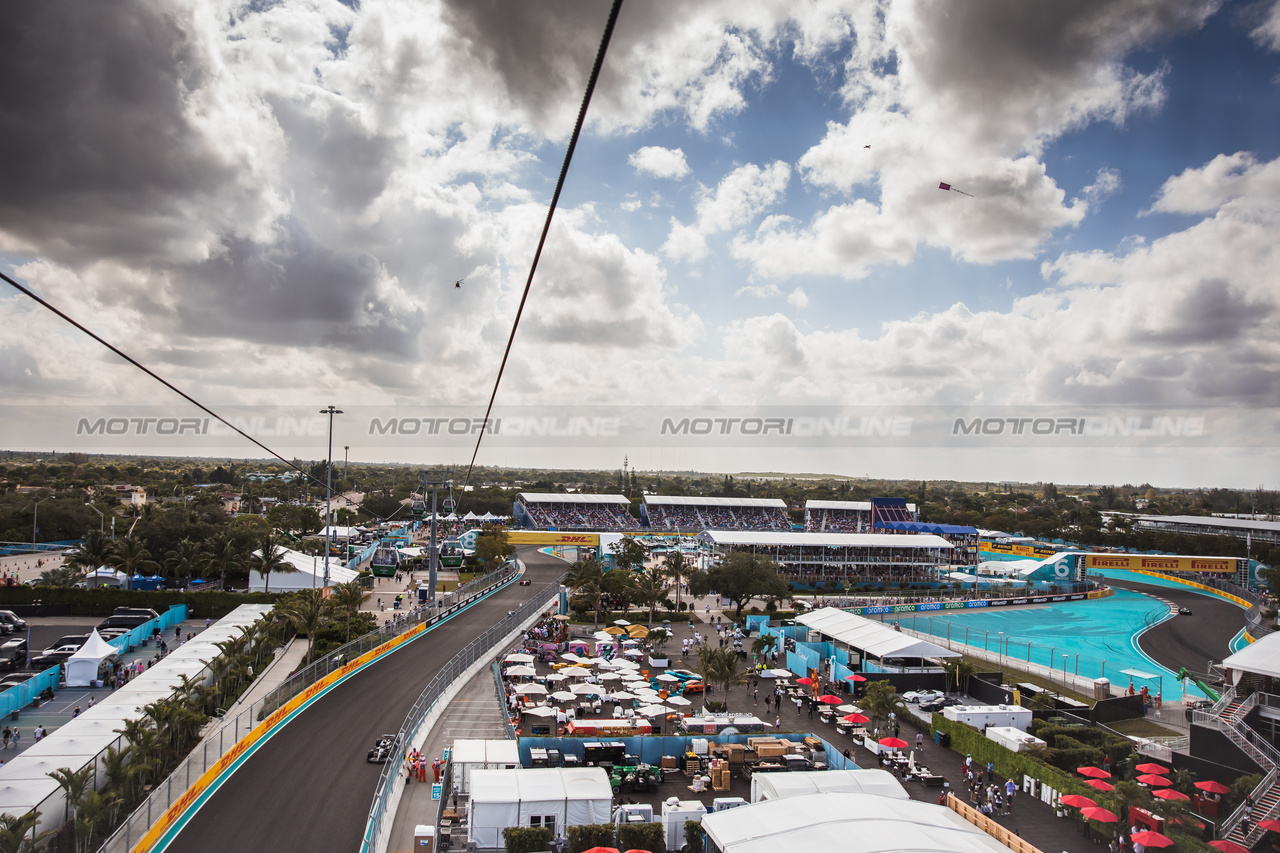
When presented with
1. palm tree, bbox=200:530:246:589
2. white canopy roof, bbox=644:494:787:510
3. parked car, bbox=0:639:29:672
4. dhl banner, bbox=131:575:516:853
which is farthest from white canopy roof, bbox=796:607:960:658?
white canopy roof, bbox=644:494:787:510

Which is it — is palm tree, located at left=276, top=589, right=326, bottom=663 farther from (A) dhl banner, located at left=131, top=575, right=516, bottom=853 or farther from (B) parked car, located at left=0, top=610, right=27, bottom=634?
(B) parked car, located at left=0, top=610, right=27, bottom=634

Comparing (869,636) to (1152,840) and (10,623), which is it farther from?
(10,623)

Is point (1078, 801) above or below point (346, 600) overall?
below

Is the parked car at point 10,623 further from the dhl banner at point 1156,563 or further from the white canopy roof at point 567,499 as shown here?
the dhl banner at point 1156,563

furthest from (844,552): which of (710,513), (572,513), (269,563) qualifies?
(269,563)

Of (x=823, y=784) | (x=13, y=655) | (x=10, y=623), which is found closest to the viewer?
(x=823, y=784)

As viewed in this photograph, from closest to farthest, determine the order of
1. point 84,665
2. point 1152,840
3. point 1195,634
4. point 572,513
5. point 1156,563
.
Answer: point 1152,840 < point 84,665 < point 1195,634 < point 1156,563 < point 572,513

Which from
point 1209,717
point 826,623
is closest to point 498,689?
point 826,623
